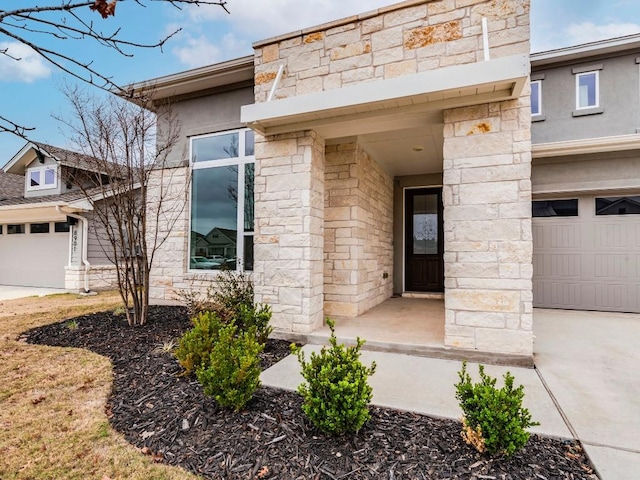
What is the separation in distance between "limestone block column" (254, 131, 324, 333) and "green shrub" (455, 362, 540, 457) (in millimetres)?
2684

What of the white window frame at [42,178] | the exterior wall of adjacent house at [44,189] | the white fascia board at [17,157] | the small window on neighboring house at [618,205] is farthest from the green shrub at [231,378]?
the white fascia board at [17,157]

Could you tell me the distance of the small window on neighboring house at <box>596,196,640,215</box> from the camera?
6.70 meters

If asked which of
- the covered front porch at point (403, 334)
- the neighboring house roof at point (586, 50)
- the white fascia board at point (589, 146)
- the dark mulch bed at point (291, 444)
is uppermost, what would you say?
the neighboring house roof at point (586, 50)

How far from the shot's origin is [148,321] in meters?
5.59

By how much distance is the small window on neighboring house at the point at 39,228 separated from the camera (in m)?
11.5

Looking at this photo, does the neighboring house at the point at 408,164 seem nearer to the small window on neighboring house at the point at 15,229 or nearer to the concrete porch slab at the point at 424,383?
the concrete porch slab at the point at 424,383

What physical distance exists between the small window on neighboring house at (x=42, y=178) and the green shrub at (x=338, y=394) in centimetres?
1365

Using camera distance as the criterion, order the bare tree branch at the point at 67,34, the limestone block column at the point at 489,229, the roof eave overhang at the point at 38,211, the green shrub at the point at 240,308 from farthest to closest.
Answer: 1. the roof eave overhang at the point at 38,211
2. the green shrub at the point at 240,308
3. the limestone block column at the point at 489,229
4. the bare tree branch at the point at 67,34

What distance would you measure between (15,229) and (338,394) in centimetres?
1486

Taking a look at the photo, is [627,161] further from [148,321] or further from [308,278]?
[148,321]

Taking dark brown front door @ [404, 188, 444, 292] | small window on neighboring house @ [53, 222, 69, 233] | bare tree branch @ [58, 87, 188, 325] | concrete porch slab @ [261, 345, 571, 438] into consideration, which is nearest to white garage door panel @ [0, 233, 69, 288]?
small window on neighboring house @ [53, 222, 69, 233]

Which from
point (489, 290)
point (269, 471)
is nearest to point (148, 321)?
point (269, 471)

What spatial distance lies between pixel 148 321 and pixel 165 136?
379 centimetres

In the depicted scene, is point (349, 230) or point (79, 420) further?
point (349, 230)
